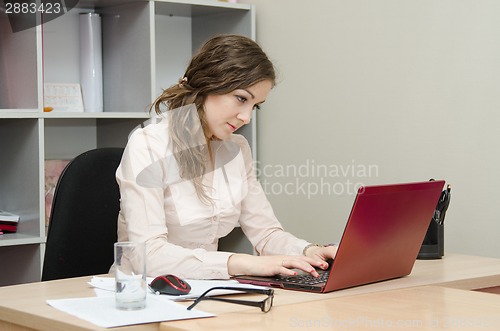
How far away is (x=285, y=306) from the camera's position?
1399 millimetres

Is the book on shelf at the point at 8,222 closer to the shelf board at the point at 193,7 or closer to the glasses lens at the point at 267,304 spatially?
the shelf board at the point at 193,7

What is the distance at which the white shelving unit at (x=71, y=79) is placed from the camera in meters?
2.65

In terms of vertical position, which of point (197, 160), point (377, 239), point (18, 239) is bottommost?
point (18, 239)

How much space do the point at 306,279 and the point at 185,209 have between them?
18.8 inches

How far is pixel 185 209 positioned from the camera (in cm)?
199

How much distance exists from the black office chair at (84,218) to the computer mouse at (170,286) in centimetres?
61

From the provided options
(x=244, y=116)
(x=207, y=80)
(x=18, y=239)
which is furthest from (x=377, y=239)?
(x=18, y=239)

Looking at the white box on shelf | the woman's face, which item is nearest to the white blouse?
the woman's face

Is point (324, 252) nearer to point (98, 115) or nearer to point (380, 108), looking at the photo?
point (380, 108)

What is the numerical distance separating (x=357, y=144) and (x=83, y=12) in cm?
120

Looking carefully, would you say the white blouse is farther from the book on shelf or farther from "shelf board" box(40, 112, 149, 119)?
the book on shelf

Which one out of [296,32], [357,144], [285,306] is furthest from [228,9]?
[285,306]

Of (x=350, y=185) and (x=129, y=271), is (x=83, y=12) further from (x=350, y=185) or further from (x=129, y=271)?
(x=129, y=271)

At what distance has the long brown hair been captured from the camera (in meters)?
1.95
